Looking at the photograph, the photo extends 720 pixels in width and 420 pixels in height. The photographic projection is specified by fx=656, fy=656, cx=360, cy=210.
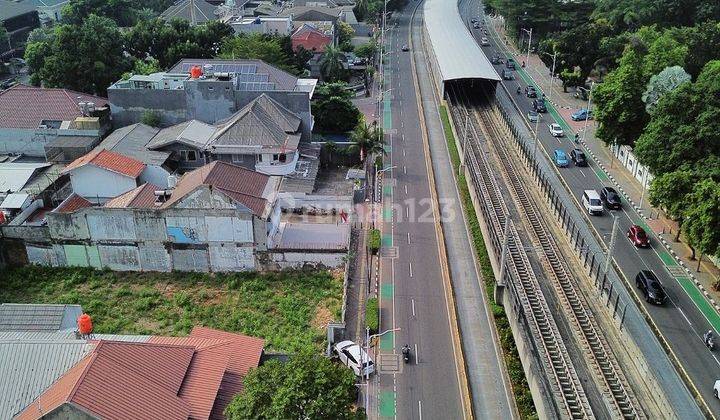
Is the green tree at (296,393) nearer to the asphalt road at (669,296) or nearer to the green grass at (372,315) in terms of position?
the green grass at (372,315)

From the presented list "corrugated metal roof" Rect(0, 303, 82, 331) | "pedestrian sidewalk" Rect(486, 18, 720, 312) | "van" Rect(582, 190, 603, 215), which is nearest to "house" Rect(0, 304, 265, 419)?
"corrugated metal roof" Rect(0, 303, 82, 331)

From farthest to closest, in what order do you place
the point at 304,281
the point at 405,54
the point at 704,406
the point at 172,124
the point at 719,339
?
1. the point at 405,54
2. the point at 172,124
3. the point at 304,281
4. the point at 719,339
5. the point at 704,406

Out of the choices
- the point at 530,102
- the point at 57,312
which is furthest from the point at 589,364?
the point at 530,102

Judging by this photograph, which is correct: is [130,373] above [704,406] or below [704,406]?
above

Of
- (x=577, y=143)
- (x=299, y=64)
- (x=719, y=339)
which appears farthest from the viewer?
(x=299, y=64)

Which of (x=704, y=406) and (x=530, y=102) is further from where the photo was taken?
(x=530, y=102)

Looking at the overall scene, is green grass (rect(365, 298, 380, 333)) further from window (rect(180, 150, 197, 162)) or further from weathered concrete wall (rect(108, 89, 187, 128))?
weathered concrete wall (rect(108, 89, 187, 128))

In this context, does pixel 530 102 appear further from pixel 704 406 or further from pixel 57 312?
pixel 57 312
